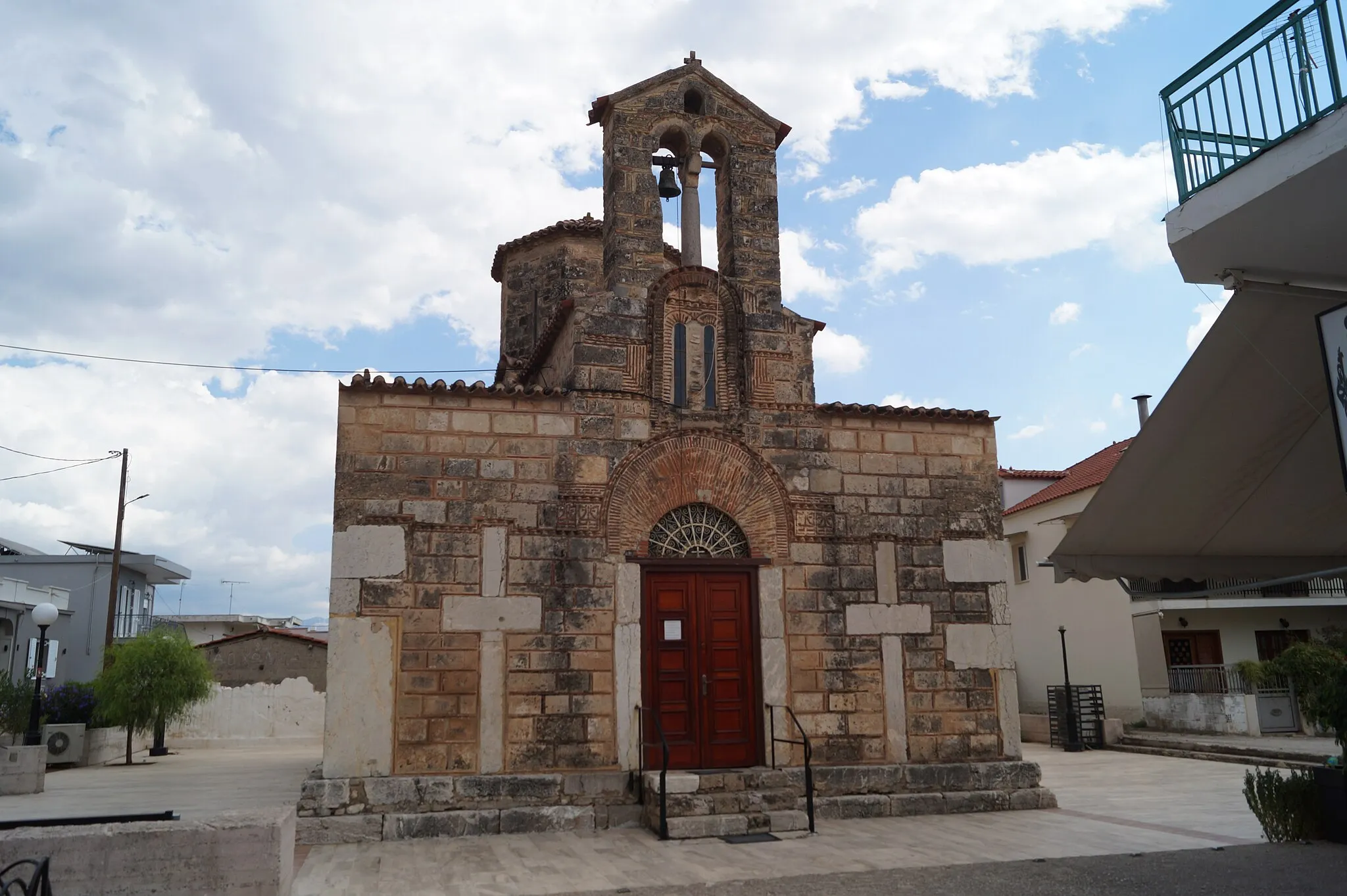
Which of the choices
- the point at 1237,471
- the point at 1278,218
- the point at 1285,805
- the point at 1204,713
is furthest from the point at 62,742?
the point at 1204,713

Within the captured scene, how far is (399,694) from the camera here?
9.80 m

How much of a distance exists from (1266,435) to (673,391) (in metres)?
6.02

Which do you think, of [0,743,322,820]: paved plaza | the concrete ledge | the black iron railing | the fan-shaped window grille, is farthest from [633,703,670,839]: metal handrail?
the black iron railing

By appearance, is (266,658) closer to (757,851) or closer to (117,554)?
(117,554)

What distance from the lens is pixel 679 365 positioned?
11477 mm

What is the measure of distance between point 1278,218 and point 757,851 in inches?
250

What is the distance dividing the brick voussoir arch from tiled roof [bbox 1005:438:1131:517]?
13.3 meters

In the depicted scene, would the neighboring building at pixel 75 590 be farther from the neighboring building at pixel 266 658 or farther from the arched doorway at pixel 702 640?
the arched doorway at pixel 702 640

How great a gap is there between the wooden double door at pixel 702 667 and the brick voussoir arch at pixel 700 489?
506 millimetres

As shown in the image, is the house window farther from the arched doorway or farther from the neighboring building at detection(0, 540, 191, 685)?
the neighboring building at detection(0, 540, 191, 685)

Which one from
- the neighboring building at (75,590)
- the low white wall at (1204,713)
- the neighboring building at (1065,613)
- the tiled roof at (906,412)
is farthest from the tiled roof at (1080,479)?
the neighboring building at (75,590)

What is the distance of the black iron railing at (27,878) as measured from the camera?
4508 mm

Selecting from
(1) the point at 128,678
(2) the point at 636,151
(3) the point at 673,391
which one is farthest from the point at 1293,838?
(1) the point at 128,678

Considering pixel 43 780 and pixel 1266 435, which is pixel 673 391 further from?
pixel 43 780
